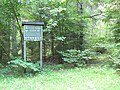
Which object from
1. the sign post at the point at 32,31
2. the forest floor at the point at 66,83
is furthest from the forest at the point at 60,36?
the forest floor at the point at 66,83

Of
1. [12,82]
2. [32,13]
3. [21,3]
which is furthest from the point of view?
[32,13]

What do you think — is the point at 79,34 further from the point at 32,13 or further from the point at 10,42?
the point at 10,42

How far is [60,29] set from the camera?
9961 mm

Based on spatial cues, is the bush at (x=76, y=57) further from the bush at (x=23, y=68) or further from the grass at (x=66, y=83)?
the grass at (x=66, y=83)

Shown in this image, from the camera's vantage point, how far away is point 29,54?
10.6 m

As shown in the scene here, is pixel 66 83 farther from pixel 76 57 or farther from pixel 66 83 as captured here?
pixel 76 57

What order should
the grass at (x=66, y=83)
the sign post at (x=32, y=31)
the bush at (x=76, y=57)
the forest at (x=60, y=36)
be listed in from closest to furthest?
the grass at (x=66, y=83)
the sign post at (x=32, y=31)
the forest at (x=60, y=36)
the bush at (x=76, y=57)

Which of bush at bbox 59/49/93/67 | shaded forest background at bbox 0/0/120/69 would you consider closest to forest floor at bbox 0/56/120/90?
bush at bbox 59/49/93/67

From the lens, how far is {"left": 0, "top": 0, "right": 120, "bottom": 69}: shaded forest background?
887 cm

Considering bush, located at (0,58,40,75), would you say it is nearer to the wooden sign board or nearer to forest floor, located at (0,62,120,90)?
forest floor, located at (0,62,120,90)

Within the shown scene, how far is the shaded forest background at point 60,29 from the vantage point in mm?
8867

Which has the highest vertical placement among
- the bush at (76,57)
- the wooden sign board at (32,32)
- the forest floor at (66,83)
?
the wooden sign board at (32,32)

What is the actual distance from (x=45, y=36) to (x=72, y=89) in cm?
551

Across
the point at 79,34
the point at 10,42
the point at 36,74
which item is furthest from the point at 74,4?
the point at 36,74
